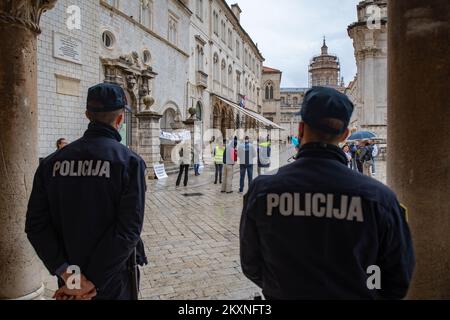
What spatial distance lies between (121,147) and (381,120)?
2289cm

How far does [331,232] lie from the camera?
5.07 ft

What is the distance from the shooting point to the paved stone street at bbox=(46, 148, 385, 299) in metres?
4.13

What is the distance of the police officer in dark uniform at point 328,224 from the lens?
154cm

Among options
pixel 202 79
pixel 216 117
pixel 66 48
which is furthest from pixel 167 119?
pixel 66 48

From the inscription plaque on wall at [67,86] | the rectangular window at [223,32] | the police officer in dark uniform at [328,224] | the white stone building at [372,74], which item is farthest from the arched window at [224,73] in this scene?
the police officer in dark uniform at [328,224]

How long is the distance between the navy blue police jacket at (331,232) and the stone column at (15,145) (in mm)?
2723

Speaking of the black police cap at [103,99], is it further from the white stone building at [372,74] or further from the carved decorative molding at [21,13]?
the white stone building at [372,74]

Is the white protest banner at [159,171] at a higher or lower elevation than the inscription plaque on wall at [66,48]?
lower

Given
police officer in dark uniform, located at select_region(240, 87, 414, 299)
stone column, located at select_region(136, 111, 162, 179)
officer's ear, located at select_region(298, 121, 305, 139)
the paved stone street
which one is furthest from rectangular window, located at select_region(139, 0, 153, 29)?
police officer in dark uniform, located at select_region(240, 87, 414, 299)

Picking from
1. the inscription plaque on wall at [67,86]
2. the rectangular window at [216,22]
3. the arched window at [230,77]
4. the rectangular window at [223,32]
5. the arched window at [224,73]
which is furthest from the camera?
the arched window at [230,77]

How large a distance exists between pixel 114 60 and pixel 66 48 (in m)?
2.80

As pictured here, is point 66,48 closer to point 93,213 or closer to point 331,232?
point 93,213

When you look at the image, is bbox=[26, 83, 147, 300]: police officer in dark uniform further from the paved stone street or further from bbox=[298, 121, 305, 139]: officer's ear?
the paved stone street
